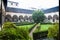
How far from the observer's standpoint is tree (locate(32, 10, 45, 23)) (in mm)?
2645

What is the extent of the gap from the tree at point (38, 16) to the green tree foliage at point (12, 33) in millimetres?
239

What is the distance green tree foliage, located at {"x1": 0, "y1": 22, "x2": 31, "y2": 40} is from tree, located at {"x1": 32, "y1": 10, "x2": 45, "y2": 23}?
0.78ft

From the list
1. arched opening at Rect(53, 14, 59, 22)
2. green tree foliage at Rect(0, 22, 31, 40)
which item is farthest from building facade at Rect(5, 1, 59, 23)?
green tree foliage at Rect(0, 22, 31, 40)

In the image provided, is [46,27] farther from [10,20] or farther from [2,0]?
[2,0]

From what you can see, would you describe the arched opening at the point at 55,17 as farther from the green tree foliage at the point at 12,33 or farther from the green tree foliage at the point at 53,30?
the green tree foliage at the point at 12,33

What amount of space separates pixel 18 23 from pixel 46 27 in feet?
1.39

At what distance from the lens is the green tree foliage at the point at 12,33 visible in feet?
8.21

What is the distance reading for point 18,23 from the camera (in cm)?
259

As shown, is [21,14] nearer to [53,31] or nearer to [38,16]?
[38,16]

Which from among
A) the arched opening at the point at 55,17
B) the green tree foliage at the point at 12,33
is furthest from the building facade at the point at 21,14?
the green tree foliage at the point at 12,33

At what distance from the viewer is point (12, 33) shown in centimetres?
252

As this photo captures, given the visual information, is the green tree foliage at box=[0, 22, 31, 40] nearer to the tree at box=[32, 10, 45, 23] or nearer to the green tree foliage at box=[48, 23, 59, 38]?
the tree at box=[32, 10, 45, 23]

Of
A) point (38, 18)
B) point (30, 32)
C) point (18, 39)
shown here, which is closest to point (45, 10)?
→ point (38, 18)

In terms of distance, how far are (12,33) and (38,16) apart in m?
0.47
